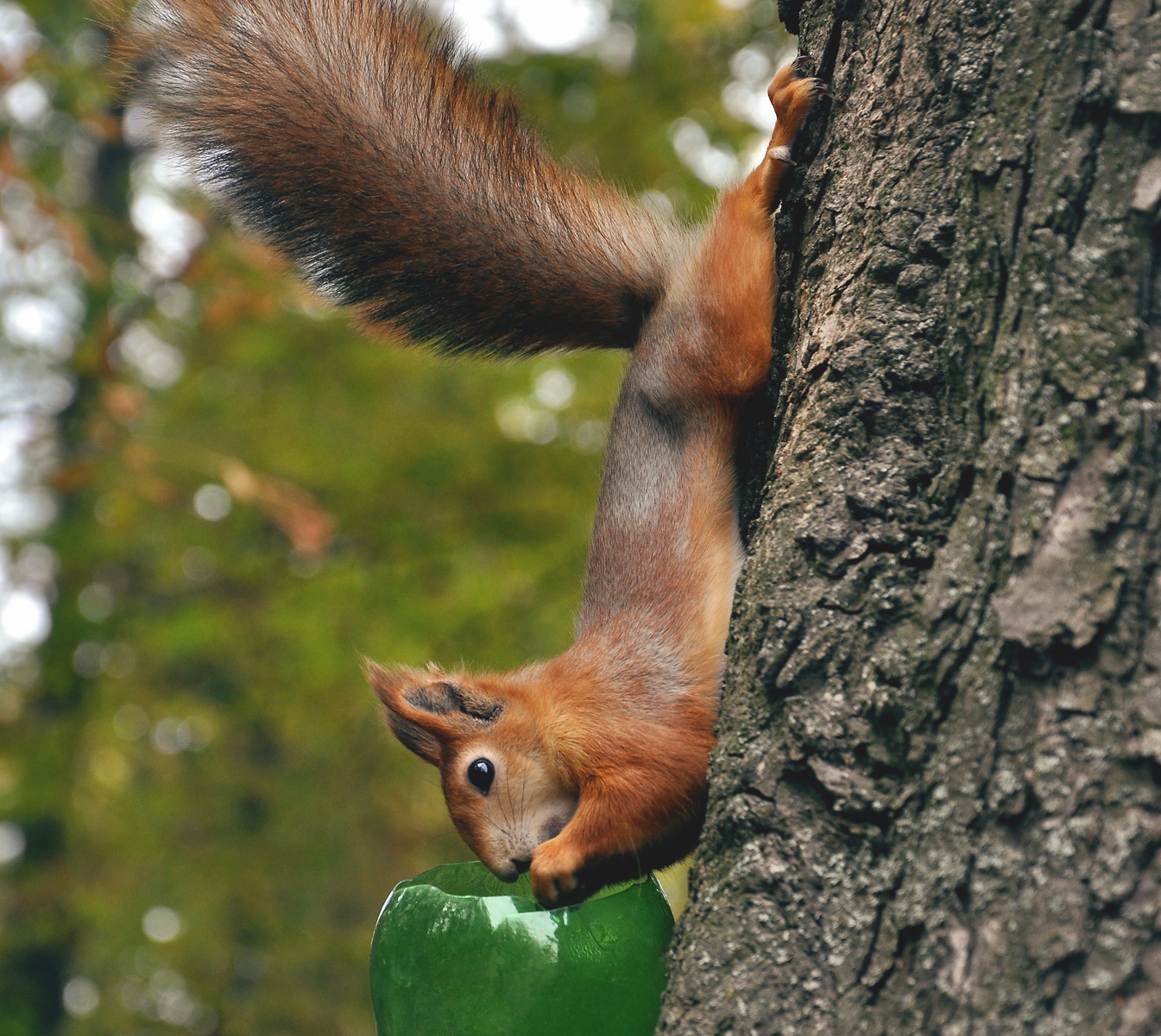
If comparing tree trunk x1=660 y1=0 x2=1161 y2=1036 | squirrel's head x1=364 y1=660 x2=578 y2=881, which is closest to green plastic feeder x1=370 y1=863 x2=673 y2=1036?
tree trunk x1=660 y1=0 x2=1161 y2=1036

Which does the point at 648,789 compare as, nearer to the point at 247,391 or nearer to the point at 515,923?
the point at 515,923

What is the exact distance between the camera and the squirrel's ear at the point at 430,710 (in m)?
2.34

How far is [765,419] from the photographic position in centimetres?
→ 199

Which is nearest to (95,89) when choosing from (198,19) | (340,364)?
(340,364)

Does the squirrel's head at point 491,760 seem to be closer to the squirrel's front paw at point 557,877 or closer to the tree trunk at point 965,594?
the squirrel's front paw at point 557,877

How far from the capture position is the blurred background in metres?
5.21

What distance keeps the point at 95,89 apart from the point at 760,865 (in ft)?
15.9

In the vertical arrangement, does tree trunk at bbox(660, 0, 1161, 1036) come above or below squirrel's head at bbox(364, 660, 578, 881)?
above

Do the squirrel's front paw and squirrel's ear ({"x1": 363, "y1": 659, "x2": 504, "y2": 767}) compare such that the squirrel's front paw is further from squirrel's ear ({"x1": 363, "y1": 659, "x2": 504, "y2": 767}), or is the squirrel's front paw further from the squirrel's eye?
squirrel's ear ({"x1": 363, "y1": 659, "x2": 504, "y2": 767})

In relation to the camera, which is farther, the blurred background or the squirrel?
the blurred background

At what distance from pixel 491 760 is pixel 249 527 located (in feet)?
14.5

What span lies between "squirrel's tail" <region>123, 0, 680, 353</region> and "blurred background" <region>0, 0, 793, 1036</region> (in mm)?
1535

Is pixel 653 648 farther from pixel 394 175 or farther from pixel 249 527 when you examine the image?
pixel 249 527

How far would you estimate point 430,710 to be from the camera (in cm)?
241
